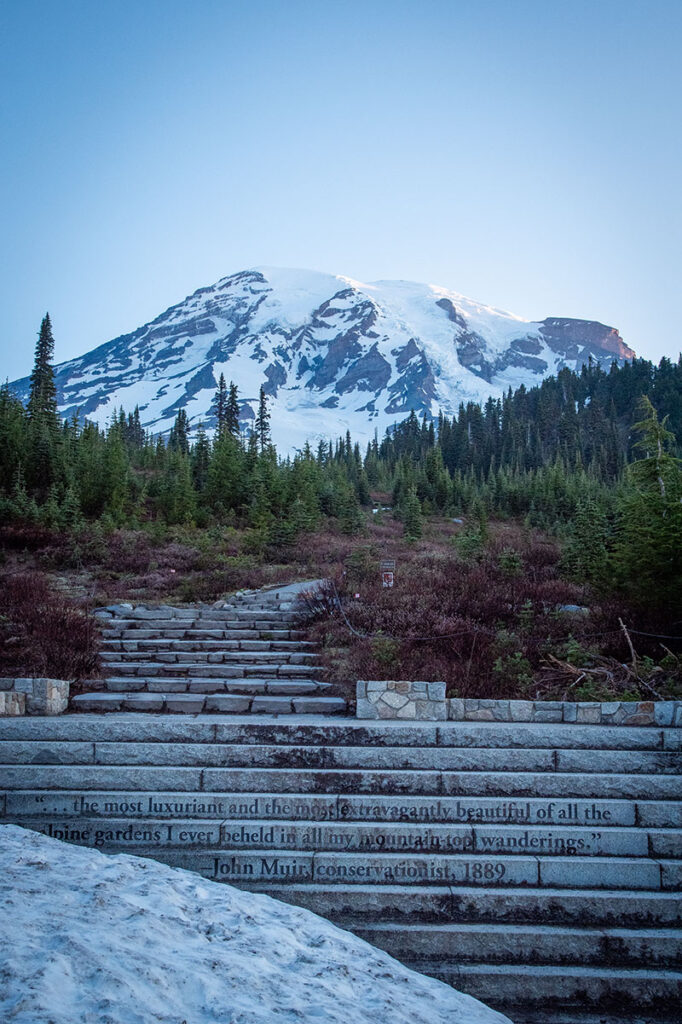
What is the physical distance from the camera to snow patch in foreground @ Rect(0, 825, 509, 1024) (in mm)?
3264

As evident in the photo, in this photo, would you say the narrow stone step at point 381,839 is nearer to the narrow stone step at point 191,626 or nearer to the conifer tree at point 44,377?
the narrow stone step at point 191,626

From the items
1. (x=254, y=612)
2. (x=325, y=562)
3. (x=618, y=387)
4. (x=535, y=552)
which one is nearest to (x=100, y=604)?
(x=254, y=612)

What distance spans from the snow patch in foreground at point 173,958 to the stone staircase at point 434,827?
1.68ft

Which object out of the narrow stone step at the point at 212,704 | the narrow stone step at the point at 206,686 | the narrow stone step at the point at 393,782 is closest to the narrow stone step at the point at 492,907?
the narrow stone step at the point at 393,782

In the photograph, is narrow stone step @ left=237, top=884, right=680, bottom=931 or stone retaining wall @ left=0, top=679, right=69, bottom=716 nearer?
narrow stone step @ left=237, top=884, right=680, bottom=931

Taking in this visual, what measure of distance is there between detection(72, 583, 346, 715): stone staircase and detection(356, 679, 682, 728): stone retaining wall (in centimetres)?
76

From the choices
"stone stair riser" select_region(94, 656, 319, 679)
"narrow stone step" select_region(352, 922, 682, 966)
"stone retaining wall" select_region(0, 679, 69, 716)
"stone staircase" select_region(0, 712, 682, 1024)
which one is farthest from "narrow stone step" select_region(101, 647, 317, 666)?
"narrow stone step" select_region(352, 922, 682, 966)

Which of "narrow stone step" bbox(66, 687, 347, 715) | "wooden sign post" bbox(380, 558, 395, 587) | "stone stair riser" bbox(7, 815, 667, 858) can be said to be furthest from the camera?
"wooden sign post" bbox(380, 558, 395, 587)

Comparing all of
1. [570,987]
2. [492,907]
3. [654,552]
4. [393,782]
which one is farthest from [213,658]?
[654,552]

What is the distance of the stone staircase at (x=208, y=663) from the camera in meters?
8.70

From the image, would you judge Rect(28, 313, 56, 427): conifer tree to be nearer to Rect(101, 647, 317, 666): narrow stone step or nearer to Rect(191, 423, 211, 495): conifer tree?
Rect(191, 423, 211, 495): conifer tree

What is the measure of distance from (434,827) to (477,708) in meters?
2.50

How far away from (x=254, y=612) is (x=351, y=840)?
334 inches

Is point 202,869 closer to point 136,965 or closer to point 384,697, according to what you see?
point 136,965
